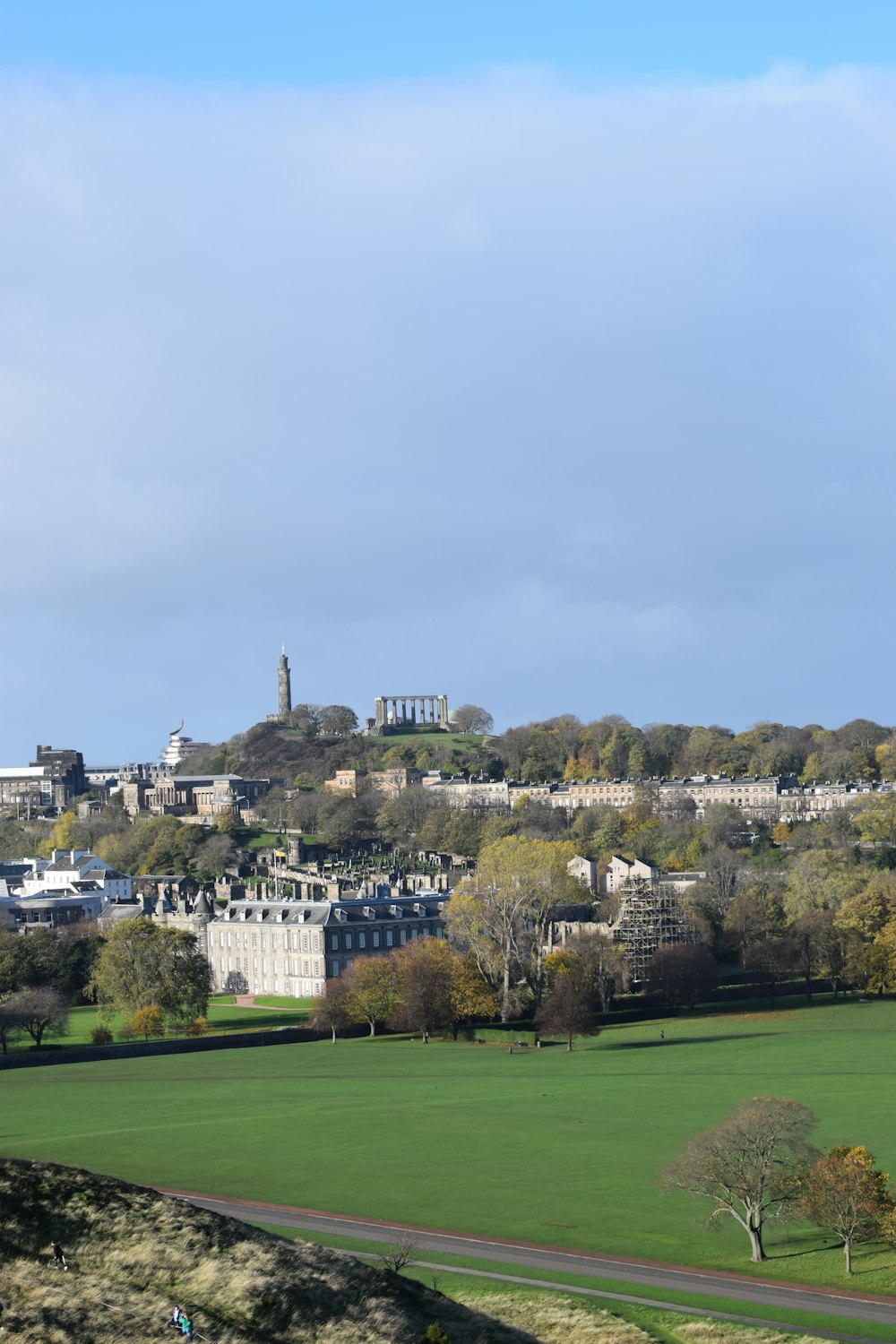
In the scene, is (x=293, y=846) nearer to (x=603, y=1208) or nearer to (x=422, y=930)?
(x=422, y=930)

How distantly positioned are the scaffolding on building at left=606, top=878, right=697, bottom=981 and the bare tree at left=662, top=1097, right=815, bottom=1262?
63.3 m

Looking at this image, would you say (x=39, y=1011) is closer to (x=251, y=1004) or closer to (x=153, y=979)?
(x=153, y=979)

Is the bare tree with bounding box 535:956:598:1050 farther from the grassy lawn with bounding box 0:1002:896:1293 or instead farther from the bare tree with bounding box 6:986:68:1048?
the bare tree with bounding box 6:986:68:1048

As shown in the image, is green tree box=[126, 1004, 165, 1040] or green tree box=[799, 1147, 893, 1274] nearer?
green tree box=[799, 1147, 893, 1274]

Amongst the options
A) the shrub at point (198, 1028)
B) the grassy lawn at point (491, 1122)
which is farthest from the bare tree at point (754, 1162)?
the shrub at point (198, 1028)

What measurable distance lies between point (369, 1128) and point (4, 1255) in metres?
30.0

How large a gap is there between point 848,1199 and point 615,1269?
604cm

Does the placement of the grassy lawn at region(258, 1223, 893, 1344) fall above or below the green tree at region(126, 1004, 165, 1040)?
below

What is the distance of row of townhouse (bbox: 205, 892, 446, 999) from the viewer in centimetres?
11462

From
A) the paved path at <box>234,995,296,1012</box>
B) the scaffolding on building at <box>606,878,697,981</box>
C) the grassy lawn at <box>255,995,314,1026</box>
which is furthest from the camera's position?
the scaffolding on building at <box>606,878,697,981</box>

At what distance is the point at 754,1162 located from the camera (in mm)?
47281

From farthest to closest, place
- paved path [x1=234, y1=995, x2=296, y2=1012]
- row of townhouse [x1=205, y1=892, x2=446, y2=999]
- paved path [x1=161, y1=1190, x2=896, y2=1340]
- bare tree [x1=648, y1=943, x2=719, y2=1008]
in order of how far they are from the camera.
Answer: row of townhouse [x1=205, y1=892, x2=446, y2=999] → paved path [x1=234, y1=995, x2=296, y2=1012] → bare tree [x1=648, y1=943, x2=719, y2=1008] → paved path [x1=161, y1=1190, x2=896, y2=1340]

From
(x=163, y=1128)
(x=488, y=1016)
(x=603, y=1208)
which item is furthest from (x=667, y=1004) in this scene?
(x=603, y=1208)

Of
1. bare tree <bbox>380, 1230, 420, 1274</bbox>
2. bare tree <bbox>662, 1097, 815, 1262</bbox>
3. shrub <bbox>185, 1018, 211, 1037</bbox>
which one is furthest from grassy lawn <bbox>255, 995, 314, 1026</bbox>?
bare tree <bbox>380, 1230, 420, 1274</bbox>
